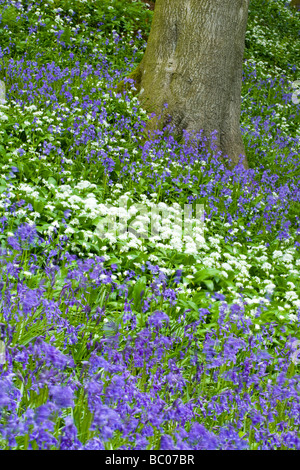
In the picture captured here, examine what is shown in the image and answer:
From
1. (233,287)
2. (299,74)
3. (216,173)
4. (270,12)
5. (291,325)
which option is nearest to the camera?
(291,325)

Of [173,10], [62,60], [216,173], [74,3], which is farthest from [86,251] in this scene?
[74,3]

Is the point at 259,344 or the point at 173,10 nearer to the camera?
the point at 259,344

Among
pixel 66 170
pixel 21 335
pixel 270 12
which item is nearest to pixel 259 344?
pixel 21 335

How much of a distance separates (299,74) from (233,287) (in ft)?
33.1

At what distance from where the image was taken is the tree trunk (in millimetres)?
6953

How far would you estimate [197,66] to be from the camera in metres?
6.96

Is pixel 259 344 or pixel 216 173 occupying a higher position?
pixel 216 173

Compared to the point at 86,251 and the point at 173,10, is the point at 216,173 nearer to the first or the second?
the point at 173,10

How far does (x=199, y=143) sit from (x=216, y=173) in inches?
25.1

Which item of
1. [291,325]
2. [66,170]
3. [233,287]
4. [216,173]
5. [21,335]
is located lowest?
[21,335]

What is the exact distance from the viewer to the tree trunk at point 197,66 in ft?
22.8

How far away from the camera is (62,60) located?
8570 mm

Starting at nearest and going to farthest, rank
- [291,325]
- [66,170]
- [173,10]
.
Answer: [291,325]
[66,170]
[173,10]

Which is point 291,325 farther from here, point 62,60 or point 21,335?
point 62,60
